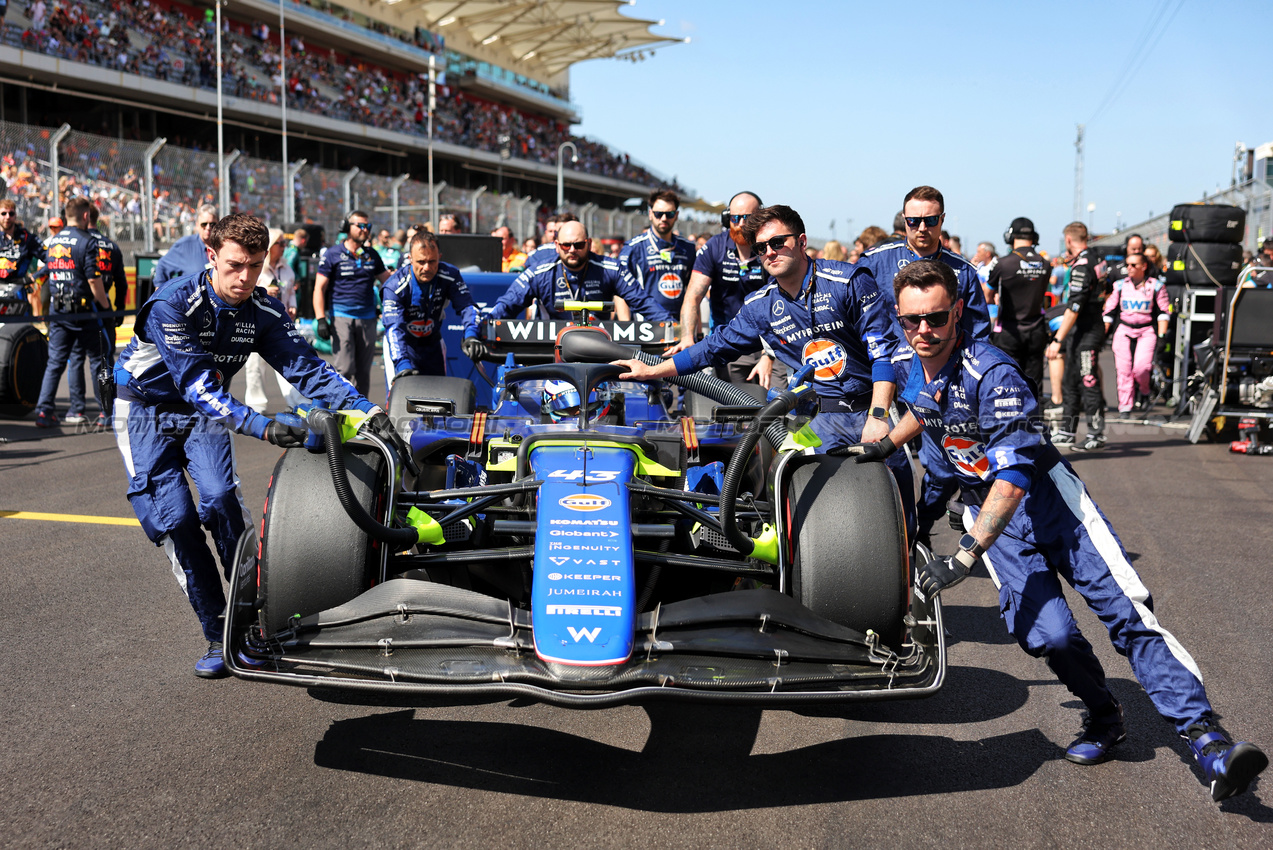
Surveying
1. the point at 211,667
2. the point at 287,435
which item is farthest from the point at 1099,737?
the point at 211,667

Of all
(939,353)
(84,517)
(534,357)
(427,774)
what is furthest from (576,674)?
(84,517)

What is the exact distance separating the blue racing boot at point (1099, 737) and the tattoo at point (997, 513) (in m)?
0.72

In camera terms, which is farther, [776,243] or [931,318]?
[776,243]

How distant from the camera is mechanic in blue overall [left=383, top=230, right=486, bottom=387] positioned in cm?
796

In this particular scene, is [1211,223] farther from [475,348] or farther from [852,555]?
[852,555]

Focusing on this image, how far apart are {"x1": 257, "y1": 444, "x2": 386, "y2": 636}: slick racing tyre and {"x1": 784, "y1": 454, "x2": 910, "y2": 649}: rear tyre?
1425mm

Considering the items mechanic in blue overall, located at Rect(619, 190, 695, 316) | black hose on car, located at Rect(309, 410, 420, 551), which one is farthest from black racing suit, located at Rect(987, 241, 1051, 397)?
black hose on car, located at Rect(309, 410, 420, 551)

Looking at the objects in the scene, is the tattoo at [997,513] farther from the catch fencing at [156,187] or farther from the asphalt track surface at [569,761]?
the catch fencing at [156,187]

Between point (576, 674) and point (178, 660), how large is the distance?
2.18m

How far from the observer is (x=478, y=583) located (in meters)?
4.13

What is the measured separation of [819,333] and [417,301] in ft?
12.9

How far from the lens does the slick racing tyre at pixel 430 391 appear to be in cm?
596

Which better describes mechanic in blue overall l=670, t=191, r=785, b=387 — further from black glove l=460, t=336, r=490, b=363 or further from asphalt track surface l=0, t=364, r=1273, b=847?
asphalt track surface l=0, t=364, r=1273, b=847

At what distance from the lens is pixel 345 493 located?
10.9 ft
